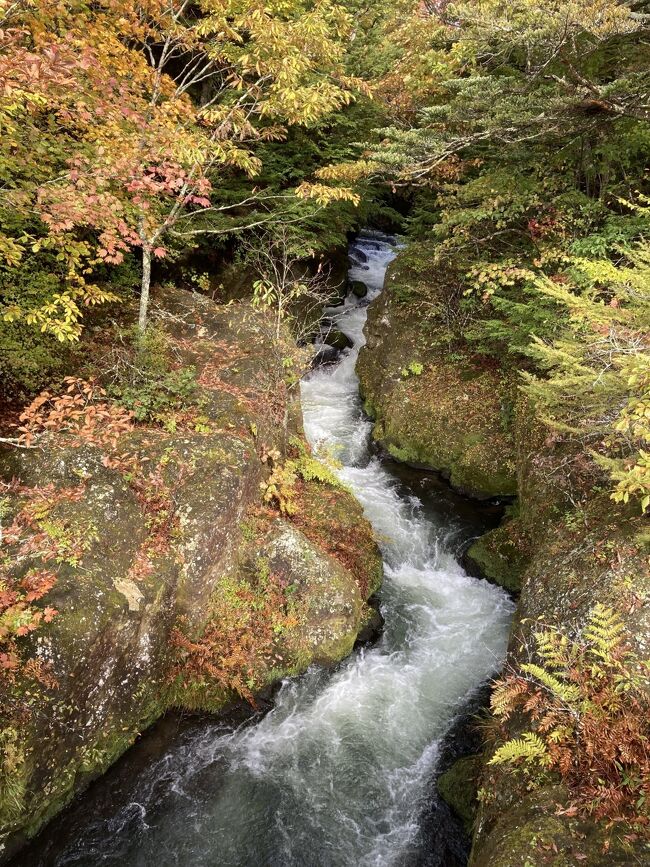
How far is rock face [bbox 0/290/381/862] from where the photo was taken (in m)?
5.88

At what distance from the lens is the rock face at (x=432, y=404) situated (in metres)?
12.2

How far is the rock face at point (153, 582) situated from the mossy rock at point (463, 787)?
2.46 metres

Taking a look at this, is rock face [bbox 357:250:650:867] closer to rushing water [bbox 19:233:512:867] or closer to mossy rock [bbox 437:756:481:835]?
mossy rock [bbox 437:756:481:835]

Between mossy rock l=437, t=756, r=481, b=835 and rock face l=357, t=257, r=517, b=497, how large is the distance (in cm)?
645

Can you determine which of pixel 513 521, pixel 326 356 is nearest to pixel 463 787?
pixel 513 521

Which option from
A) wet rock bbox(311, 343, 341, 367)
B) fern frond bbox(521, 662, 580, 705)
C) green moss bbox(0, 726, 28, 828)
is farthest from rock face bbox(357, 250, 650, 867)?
green moss bbox(0, 726, 28, 828)

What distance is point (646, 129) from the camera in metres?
8.96

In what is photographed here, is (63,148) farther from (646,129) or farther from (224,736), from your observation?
(646,129)

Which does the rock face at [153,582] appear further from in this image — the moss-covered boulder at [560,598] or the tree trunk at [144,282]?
the moss-covered boulder at [560,598]

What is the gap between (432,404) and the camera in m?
13.5

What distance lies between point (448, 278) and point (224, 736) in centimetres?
1302

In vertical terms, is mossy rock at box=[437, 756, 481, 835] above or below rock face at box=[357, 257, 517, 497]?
below

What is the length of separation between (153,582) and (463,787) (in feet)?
16.8

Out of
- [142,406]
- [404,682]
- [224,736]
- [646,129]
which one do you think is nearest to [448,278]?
[646,129]
